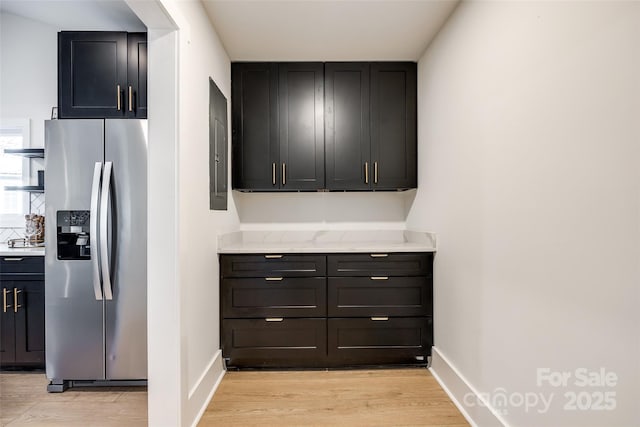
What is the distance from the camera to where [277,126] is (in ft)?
9.92

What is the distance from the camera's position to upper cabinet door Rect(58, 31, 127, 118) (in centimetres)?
242

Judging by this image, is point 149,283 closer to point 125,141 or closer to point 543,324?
point 125,141

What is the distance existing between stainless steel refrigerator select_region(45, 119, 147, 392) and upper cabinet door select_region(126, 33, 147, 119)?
0.65 feet

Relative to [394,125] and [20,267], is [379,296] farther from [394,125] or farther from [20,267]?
[20,267]

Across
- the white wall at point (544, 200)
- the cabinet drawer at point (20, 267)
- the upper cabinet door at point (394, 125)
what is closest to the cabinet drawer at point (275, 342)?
the white wall at point (544, 200)

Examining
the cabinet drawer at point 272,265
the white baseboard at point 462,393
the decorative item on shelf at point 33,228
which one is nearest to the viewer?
the white baseboard at point 462,393

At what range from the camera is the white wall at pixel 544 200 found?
106cm

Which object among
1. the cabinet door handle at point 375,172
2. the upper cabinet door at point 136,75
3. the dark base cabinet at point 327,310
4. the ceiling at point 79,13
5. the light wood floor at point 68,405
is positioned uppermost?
the ceiling at point 79,13

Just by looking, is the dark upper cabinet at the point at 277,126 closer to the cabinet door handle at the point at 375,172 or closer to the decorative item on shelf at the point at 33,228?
the cabinet door handle at the point at 375,172

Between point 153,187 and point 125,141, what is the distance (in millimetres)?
833

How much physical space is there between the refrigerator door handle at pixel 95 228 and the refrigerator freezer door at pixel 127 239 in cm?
8

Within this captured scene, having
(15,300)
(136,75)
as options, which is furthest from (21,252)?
(136,75)

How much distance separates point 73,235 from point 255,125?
1557 millimetres

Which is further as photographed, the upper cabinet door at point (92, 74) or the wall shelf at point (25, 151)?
the wall shelf at point (25, 151)
